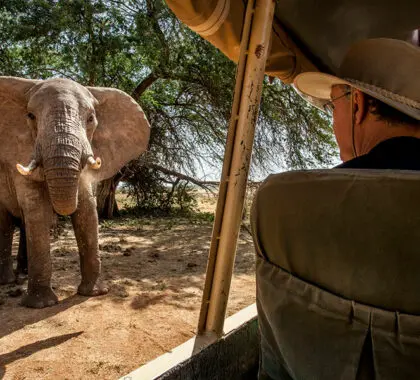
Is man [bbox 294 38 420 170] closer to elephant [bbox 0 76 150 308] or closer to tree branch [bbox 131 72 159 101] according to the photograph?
elephant [bbox 0 76 150 308]

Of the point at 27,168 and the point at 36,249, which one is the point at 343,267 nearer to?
the point at 27,168

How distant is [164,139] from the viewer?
11852 mm

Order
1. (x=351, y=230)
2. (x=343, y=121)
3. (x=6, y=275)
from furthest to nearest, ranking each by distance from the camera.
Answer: (x=6, y=275), (x=343, y=121), (x=351, y=230)

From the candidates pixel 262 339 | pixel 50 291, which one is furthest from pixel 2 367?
pixel 262 339

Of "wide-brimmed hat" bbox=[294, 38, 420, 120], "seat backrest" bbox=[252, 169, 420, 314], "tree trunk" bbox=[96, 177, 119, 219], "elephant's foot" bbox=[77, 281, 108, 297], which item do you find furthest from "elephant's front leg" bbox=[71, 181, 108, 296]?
"tree trunk" bbox=[96, 177, 119, 219]

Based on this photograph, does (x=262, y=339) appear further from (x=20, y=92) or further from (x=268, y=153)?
(x=268, y=153)

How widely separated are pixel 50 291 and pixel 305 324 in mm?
3693

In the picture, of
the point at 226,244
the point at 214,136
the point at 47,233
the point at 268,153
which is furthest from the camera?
the point at 214,136

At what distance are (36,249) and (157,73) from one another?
658 cm

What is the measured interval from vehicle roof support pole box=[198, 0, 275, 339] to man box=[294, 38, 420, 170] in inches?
14.2

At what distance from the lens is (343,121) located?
147 centimetres

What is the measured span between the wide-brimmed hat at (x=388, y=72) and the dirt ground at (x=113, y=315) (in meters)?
2.43

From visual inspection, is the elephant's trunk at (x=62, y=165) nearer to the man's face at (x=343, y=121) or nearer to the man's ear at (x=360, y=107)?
the man's face at (x=343, y=121)

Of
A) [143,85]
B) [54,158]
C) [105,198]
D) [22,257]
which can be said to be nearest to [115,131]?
[54,158]
